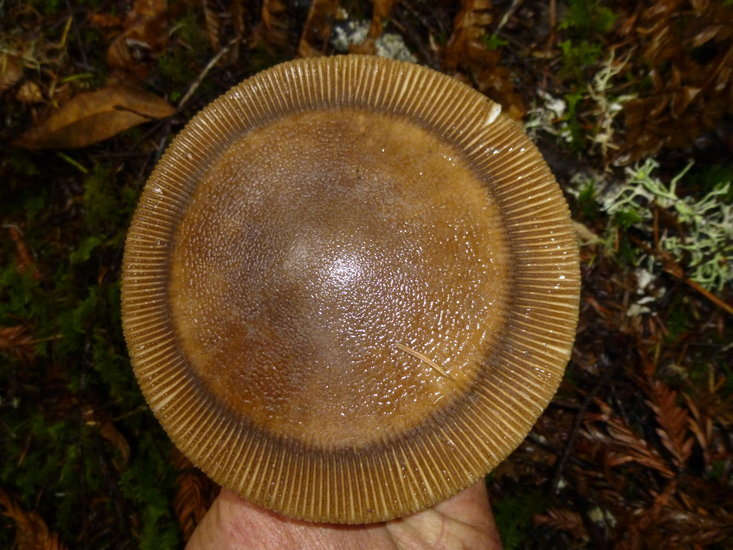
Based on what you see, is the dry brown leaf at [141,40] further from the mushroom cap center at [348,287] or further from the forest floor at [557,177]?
the mushroom cap center at [348,287]

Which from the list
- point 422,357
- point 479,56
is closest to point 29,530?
point 422,357

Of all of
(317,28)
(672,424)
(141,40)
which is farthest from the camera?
(141,40)

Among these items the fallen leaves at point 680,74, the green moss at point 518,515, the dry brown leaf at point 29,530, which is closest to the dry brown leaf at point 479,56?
the fallen leaves at point 680,74

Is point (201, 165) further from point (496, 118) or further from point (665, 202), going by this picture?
point (665, 202)

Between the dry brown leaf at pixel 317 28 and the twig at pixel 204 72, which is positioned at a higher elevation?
the dry brown leaf at pixel 317 28

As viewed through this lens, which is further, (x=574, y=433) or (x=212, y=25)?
(x=212, y=25)

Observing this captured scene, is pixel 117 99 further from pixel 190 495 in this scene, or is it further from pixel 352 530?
pixel 352 530

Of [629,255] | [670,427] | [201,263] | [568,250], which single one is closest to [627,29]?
[629,255]
